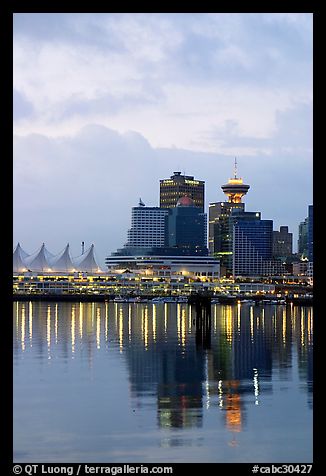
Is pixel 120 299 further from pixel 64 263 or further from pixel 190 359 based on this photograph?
pixel 190 359

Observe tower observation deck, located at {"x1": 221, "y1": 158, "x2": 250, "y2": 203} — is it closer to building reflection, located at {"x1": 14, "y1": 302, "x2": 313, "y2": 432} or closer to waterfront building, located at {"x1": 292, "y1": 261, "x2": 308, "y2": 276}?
Answer: waterfront building, located at {"x1": 292, "y1": 261, "x2": 308, "y2": 276}

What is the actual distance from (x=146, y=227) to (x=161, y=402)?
388ft

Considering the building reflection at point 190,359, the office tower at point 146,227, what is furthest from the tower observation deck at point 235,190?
the building reflection at point 190,359

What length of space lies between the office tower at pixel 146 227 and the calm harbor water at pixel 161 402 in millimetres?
102640

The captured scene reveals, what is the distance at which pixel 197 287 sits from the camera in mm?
106125

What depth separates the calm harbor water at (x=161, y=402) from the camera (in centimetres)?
1006

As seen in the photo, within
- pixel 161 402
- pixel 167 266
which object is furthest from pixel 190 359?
pixel 167 266

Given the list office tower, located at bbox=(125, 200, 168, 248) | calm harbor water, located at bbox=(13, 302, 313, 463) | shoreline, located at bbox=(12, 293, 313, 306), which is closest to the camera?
calm harbor water, located at bbox=(13, 302, 313, 463)

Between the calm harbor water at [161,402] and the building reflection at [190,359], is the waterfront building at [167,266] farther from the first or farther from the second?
the calm harbor water at [161,402]

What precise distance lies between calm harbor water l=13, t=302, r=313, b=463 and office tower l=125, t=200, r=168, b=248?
103 meters

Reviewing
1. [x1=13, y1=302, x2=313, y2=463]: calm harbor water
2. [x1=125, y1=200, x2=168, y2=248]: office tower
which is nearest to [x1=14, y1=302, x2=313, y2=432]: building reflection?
[x1=13, y1=302, x2=313, y2=463]: calm harbor water

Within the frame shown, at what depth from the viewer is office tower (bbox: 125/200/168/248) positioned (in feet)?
421

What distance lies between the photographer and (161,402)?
44.6 feet
